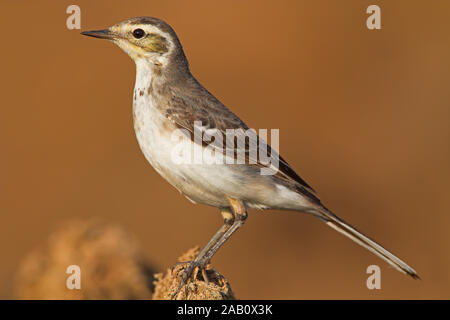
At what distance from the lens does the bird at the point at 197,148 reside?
4.90 meters

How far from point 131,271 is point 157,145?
302cm

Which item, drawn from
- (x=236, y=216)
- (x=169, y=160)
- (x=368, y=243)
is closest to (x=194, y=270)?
(x=236, y=216)

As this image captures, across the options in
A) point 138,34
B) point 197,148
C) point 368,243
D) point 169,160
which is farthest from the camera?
point 138,34

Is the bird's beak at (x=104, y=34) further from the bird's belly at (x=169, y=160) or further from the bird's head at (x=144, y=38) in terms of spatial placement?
the bird's belly at (x=169, y=160)

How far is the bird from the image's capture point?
16.1 feet

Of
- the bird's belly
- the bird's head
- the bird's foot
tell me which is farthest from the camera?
the bird's head

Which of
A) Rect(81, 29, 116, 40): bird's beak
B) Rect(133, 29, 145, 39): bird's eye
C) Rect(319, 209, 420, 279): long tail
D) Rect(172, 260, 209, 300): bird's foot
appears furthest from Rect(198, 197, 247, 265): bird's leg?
Rect(81, 29, 116, 40): bird's beak

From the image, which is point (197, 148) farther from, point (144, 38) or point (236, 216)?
point (144, 38)

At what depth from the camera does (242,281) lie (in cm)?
1628

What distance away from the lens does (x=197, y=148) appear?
4930 millimetres

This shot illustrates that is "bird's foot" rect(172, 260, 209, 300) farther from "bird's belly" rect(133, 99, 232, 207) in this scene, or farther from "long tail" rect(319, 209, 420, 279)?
"long tail" rect(319, 209, 420, 279)

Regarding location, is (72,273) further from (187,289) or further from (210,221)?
(210,221)

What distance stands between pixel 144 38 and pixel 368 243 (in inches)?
107

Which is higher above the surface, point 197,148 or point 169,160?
point 197,148
